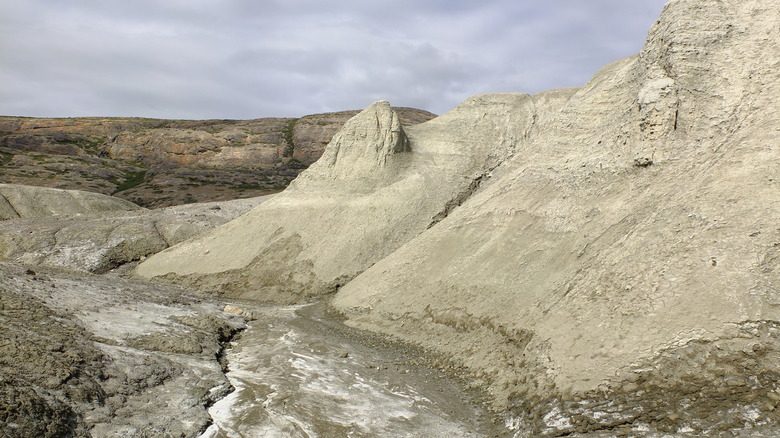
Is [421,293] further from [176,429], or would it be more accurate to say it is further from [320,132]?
[320,132]

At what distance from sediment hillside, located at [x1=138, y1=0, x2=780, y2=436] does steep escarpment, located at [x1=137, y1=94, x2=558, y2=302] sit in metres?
0.11

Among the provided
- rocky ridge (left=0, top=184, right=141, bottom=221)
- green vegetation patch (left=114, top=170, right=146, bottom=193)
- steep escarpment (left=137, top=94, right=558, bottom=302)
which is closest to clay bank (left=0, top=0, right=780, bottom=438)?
steep escarpment (left=137, top=94, right=558, bottom=302)

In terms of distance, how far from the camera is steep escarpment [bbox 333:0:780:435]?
9.76m

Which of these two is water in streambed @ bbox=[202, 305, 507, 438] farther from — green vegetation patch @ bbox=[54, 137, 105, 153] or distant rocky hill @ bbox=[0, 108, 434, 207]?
green vegetation patch @ bbox=[54, 137, 105, 153]

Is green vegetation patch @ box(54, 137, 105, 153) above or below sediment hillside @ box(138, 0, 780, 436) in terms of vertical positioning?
above

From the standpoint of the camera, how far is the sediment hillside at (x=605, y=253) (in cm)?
989

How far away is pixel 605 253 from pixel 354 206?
1521 centimetres

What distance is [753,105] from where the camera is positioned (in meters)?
14.5

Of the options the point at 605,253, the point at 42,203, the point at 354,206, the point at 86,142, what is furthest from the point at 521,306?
the point at 86,142

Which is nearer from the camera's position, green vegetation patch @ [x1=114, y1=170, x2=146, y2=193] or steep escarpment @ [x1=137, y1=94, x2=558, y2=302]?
steep escarpment @ [x1=137, y1=94, x2=558, y2=302]

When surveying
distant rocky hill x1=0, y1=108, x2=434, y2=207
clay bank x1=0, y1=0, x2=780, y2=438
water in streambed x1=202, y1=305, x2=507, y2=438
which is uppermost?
distant rocky hill x1=0, y1=108, x2=434, y2=207

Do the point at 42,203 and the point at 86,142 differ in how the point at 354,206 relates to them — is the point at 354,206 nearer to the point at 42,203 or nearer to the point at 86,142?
the point at 42,203

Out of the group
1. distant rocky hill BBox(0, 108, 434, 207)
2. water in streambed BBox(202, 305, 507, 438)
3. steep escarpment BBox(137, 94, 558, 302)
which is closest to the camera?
water in streambed BBox(202, 305, 507, 438)

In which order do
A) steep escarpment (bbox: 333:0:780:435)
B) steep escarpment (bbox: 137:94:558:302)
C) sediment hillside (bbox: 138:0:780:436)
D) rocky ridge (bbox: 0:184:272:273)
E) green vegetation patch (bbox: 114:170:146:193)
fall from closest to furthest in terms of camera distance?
steep escarpment (bbox: 333:0:780:435) < sediment hillside (bbox: 138:0:780:436) < steep escarpment (bbox: 137:94:558:302) < rocky ridge (bbox: 0:184:272:273) < green vegetation patch (bbox: 114:170:146:193)
